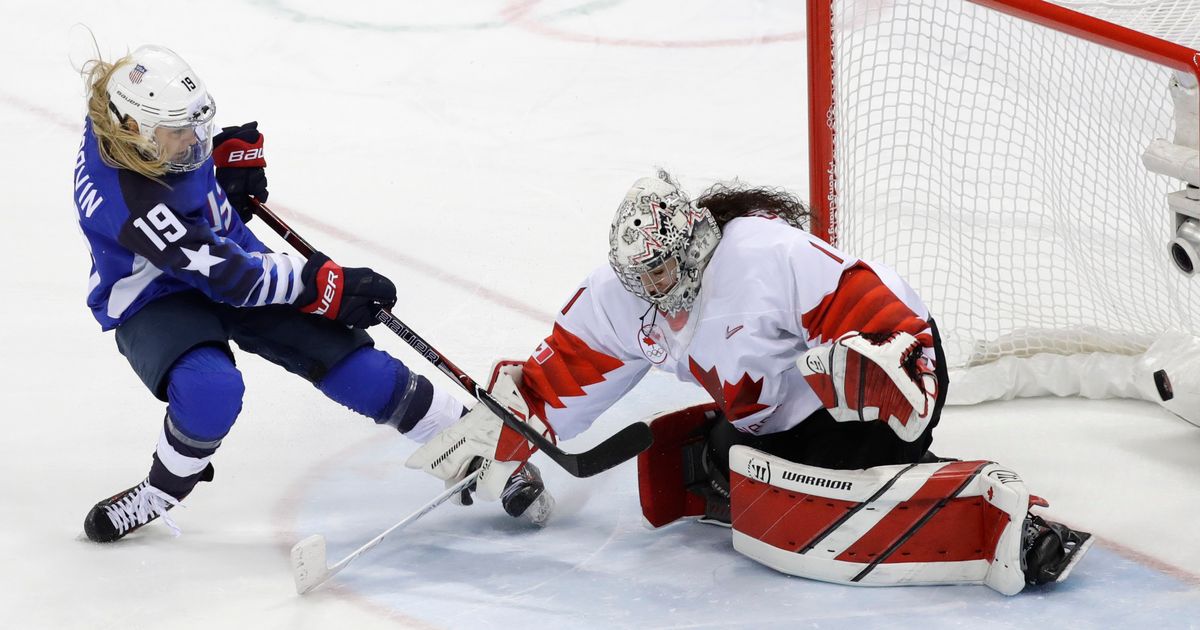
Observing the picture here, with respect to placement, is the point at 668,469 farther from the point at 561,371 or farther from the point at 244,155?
the point at 244,155

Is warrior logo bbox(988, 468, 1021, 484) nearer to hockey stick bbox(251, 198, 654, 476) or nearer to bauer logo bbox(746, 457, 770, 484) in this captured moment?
bauer logo bbox(746, 457, 770, 484)

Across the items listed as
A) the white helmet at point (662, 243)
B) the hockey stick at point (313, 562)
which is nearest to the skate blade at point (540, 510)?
the hockey stick at point (313, 562)

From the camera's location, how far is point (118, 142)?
8.87ft

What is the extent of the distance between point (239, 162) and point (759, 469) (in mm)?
1275

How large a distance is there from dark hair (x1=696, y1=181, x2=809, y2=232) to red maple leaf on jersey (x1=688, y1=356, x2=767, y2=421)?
0.26 meters

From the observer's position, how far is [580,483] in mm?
3148

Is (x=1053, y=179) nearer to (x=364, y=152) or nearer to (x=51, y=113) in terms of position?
(x=364, y=152)

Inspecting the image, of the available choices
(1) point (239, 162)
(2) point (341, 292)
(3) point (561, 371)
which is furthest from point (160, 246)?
(3) point (561, 371)

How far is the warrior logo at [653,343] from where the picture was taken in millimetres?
2686

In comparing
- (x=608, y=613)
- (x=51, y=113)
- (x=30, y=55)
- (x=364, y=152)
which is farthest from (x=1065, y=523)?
(x=30, y=55)

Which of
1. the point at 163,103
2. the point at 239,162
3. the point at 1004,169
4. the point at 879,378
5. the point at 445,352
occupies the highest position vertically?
the point at 163,103

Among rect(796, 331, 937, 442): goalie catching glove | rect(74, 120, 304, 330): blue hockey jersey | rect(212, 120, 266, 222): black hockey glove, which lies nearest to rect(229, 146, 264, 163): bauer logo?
rect(212, 120, 266, 222): black hockey glove

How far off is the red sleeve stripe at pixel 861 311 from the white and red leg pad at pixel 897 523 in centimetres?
24

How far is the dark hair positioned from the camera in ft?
8.70
